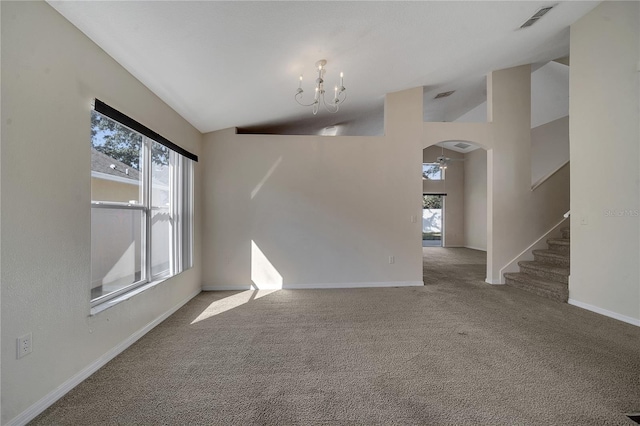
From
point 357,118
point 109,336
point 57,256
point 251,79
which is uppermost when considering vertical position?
point 357,118

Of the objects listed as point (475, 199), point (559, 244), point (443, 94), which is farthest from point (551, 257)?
point (475, 199)

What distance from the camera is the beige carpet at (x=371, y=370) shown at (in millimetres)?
1515

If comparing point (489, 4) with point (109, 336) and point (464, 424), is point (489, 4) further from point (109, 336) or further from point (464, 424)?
point (109, 336)

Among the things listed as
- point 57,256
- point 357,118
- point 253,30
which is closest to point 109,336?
point 57,256

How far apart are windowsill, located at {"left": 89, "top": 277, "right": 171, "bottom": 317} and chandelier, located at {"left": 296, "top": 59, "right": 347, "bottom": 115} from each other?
2.58m

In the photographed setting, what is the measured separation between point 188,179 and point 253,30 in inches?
88.9

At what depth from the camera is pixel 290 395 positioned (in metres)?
1.67

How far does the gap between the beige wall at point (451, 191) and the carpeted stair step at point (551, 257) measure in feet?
17.2

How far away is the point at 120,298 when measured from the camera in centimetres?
229

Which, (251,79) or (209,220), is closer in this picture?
(251,79)

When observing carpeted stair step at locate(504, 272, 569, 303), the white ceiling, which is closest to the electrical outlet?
the white ceiling

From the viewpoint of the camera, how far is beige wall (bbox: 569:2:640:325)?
2.78m

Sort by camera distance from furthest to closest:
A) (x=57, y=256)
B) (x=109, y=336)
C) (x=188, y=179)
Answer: (x=188, y=179) → (x=109, y=336) → (x=57, y=256)

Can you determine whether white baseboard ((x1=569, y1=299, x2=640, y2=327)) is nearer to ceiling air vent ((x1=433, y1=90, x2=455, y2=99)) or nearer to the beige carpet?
the beige carpet
